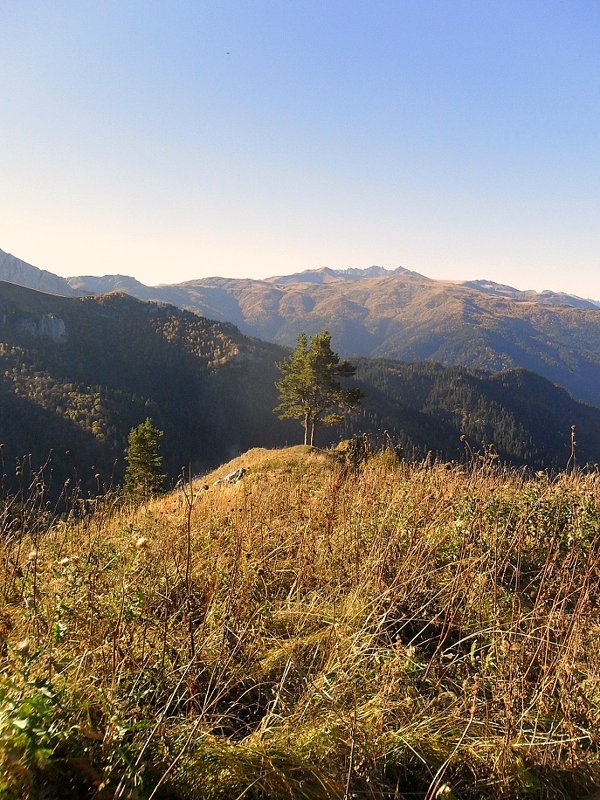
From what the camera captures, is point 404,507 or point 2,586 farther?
point 404,507

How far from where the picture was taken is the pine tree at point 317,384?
3098 centimetres

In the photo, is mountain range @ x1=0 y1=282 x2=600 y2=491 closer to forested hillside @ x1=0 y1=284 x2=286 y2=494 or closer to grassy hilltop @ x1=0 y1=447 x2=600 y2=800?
forested hillside @ x1=0 y1=284 x2=286 y2=494

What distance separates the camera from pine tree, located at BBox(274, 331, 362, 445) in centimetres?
3098

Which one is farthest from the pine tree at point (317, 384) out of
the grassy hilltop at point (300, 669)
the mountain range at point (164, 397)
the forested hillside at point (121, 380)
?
the mountain range at point (164, 397)

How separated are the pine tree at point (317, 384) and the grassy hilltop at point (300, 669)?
26161 millimetres

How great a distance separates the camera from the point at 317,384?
31.4 meters

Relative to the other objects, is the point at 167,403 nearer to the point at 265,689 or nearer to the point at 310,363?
the point at 310,363

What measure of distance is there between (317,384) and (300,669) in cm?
2885

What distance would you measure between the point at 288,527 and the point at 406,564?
55.9 inches

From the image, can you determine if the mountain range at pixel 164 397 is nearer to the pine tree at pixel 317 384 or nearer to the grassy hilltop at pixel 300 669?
the pine tree at pixel 317 384

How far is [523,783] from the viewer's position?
208 cm

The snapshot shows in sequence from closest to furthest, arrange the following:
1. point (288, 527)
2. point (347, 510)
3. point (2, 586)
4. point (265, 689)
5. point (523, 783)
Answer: point (523, 783)
point (265, 689)
point (2, 586)
point (288, 527)
point (347, 510)

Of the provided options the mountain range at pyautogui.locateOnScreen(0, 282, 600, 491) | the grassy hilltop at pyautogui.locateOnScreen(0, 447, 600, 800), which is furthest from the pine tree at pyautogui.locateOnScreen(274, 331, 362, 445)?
the mountain range at pyautogui.locateOnScreen(0, 282, 600, 491)

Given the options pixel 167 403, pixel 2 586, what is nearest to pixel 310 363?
pixel 2 586
